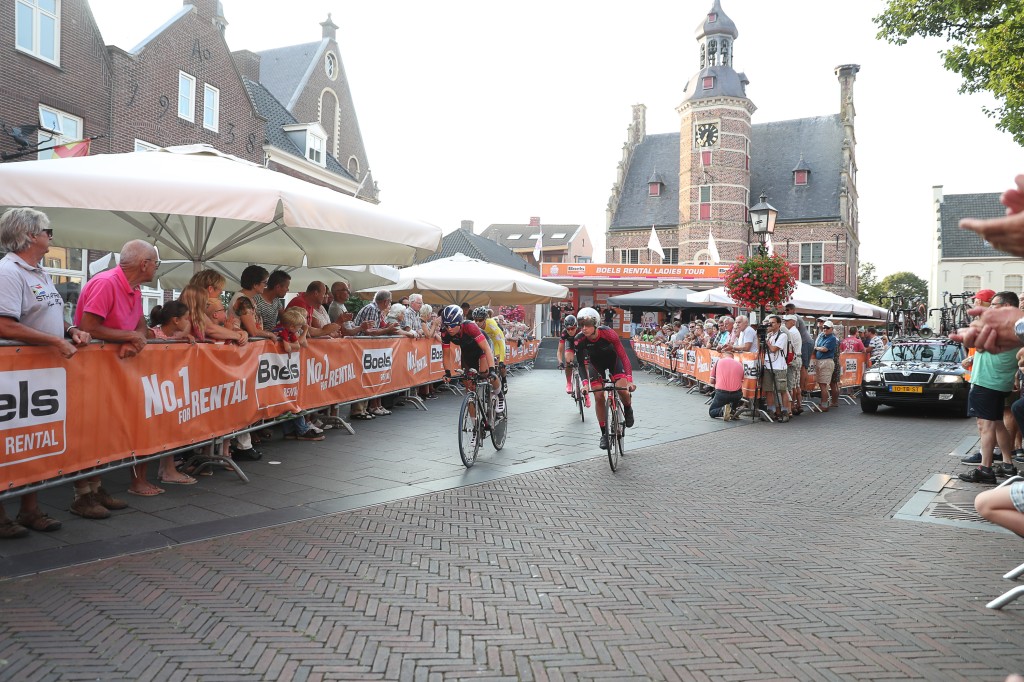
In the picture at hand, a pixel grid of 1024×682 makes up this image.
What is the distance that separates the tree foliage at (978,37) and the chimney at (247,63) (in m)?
23.6

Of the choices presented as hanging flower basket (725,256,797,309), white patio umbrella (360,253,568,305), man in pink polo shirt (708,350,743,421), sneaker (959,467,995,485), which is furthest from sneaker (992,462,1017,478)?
white patio umbrella (360,253,568,305)

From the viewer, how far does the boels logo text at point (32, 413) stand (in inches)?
172

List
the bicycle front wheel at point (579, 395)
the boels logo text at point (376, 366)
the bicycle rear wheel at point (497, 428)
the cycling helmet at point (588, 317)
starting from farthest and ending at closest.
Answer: the bicycle front wheel at point (579, 395) → the boels logo text at point (376, 366) → the bicycle rear wheel at point (497, 428) → the cycling helmet at point (588, 317)

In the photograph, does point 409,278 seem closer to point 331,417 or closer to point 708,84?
point 331,417

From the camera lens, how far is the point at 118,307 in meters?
5.27

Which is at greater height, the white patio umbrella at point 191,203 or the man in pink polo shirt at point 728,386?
the white patio umbrella at point 191,203

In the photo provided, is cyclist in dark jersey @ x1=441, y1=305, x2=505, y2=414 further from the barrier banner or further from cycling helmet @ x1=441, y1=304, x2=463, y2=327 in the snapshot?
the barrier banner

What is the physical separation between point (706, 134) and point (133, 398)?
156 feet

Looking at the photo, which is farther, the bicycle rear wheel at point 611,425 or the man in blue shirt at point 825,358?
the man in blue shirt at point 825,358

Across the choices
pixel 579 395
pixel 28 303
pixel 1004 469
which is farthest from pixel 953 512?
pixel 28 303

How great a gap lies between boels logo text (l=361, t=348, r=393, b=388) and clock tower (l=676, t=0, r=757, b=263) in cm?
3994

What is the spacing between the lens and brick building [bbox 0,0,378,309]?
1562 cm

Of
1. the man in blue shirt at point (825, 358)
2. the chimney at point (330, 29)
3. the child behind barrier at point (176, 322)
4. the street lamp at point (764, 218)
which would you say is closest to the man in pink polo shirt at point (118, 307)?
the child behind barrier at point (176, 322)

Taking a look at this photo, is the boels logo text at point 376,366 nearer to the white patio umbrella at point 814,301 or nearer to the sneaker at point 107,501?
the sneaker at point 107,501
